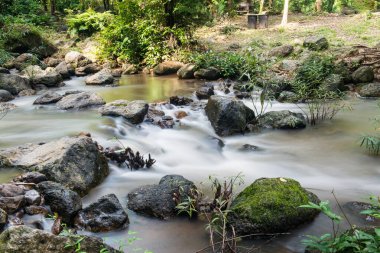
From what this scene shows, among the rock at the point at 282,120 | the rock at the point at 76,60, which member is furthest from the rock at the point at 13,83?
the rock at the point at 282,120

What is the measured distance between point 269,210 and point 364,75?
26.8ft

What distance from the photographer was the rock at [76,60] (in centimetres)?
1459

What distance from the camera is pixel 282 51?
44.4ft

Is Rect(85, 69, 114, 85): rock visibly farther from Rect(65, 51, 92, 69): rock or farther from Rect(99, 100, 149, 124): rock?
Rect(99, 100, 149, 124): rock

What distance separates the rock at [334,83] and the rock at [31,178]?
24.9 feet

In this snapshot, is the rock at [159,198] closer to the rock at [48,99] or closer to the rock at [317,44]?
the rock at [48,99]

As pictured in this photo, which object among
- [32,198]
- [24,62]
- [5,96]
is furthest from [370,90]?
[24,62]

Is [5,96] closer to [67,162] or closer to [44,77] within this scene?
[44,77]

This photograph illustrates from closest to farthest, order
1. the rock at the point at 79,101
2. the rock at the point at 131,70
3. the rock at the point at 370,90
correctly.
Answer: the rock at the point at 79,101, the rock at the point at 370,90, the rock at the point at 131,70

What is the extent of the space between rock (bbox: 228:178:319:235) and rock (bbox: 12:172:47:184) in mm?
2278

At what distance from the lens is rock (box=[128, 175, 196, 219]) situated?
13.8 ft

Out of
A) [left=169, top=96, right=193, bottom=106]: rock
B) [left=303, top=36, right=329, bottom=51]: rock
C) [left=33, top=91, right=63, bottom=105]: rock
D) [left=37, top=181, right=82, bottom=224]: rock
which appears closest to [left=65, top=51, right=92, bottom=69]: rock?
[left=33, top=91, right=63, bottom=105]: rock

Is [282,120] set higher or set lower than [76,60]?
lower

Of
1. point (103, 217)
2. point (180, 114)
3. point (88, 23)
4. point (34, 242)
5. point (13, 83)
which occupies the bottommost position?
point (180, 114)
